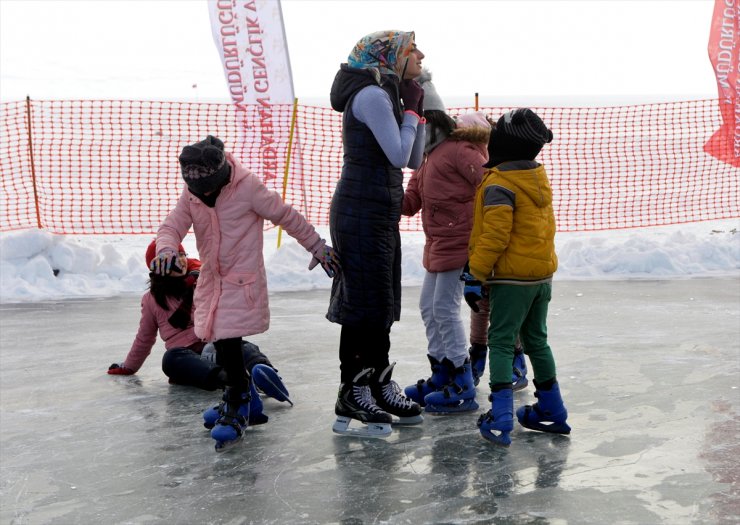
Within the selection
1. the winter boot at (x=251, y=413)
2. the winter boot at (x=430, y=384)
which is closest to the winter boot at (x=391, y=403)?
the winter boot at (x=430, y=384)

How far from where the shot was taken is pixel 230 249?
14.8 ft

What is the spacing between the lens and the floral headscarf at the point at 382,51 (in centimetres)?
444

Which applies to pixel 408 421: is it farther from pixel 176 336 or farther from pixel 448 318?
pixel 176 336

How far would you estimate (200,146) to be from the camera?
441 centimetres

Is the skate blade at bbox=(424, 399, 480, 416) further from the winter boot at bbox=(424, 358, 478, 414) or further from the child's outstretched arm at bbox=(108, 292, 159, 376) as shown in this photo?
the child's outstretched arm at bbox=(108, 292, 159, 376)

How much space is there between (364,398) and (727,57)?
→ 9548 mm

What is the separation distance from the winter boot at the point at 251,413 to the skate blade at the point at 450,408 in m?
0.90

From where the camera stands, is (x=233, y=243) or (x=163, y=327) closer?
(x=233, y=243)

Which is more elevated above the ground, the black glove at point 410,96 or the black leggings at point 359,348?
the black glove at point 410,96

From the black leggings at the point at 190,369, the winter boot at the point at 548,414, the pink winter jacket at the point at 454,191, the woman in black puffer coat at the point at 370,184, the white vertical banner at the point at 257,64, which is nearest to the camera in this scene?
the woman in black puffer coat at the point at 370,184

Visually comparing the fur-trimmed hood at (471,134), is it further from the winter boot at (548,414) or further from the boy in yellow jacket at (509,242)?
the winter boot at (548,414)

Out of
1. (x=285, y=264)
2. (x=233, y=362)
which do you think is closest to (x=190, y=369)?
(x=233, y=362)

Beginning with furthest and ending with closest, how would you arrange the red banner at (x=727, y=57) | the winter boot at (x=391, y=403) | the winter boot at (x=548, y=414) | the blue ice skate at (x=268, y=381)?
the red banner at (x=727, y=57) < the blue ice skate at (x=268, y=381) < the winter boot at (x=391, y=403) < the winter boot at (x=548, y=414)

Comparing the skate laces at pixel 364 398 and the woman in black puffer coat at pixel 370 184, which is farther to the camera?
the skate laces at pixel 364 398
